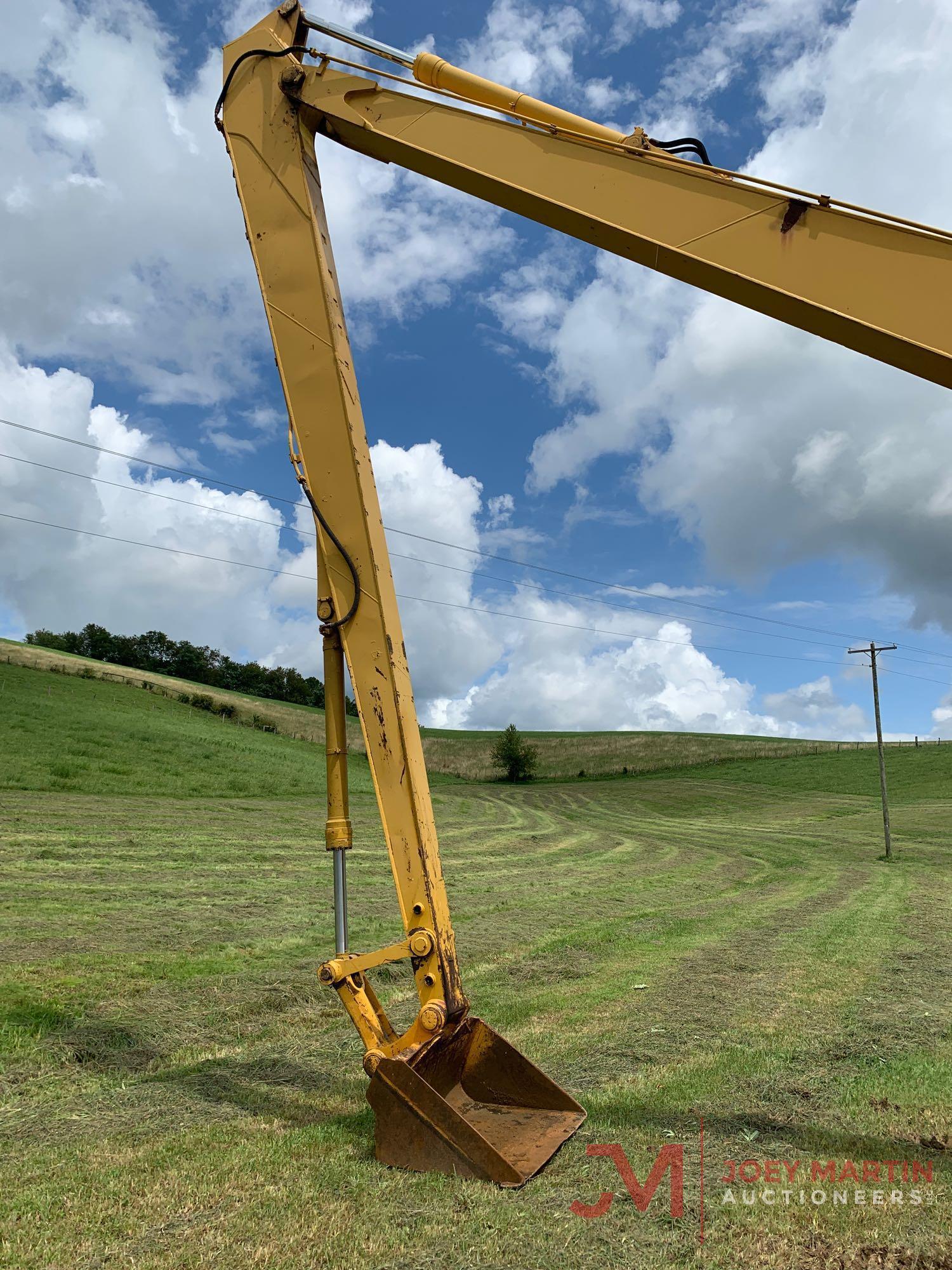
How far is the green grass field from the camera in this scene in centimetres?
356

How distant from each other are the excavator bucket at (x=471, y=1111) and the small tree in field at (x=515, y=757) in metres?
70.1

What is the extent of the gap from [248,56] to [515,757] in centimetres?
7140

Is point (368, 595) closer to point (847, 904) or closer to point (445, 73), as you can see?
point (445, 73)

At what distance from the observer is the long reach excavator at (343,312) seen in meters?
3.62

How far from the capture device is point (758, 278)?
3729 mm

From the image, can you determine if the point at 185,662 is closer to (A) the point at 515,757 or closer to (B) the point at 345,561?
(A) the point at 515,757

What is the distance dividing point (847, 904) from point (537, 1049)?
1058 cm

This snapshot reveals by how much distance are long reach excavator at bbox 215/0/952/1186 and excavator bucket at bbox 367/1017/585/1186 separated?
1cm

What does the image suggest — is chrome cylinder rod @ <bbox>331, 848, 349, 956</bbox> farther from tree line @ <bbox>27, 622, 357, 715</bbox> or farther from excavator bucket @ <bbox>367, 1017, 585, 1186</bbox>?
tree line @ <bbox>27, 622, 357, 715</bbox>

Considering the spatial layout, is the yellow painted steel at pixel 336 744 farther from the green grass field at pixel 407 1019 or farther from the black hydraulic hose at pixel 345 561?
the green grass field at pixel 407 1019

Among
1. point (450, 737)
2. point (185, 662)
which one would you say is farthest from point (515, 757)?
point (185, 662)

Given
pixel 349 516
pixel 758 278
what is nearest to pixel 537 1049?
pixel 349 516

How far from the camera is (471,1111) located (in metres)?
4.79

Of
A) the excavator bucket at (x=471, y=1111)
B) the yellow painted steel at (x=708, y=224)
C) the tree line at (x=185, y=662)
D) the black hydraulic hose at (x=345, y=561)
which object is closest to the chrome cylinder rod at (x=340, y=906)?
the excavator bucket at (x=471, y=1111)
